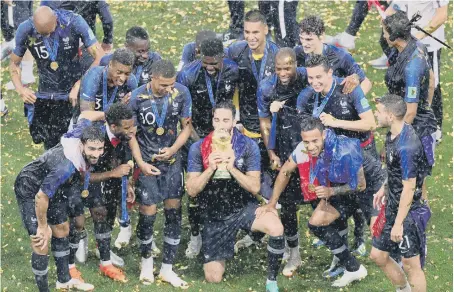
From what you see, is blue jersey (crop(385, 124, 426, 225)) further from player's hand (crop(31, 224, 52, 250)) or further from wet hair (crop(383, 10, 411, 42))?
player's hand (crop(31, 224, 52, 250))

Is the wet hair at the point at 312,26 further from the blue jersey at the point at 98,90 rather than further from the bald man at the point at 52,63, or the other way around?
the bald man at the point at 52,63

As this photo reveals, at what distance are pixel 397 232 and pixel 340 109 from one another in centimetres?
181

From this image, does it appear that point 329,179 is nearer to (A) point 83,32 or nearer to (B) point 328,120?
(B) point 328,120

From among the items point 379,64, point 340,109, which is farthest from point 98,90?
point 379,64

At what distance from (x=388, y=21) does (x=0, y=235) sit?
18.1 feet

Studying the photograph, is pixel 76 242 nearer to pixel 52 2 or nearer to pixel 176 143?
pixel 176 143

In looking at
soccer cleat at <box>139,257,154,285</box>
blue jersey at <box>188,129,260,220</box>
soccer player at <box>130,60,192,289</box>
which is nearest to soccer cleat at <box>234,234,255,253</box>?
blue jersey at <box>188,129,260,220</box>

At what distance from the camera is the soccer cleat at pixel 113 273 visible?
39.1ft

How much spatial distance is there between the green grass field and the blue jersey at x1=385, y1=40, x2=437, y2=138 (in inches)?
60.1

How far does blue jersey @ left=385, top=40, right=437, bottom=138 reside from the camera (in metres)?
12.3

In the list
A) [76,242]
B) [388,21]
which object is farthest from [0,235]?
[388,21]

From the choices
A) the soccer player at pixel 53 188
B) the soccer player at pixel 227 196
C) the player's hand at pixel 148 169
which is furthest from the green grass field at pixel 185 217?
the player's hand at pixel 148 169

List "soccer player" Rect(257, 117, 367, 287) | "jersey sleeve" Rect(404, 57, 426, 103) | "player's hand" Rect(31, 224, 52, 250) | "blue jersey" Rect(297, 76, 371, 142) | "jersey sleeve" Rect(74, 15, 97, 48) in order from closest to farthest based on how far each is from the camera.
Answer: "player's hand" Rect(31, 224, 52, 250) → "soccer player" Rect(257, 117, 367, 287) → "blue jersey" Rect(297, 76, 371, 142) → "jersey sleeve" Rect(404, 57, 426, 103) → "jersey sleeve" Rect(74, 15, 97, 48)

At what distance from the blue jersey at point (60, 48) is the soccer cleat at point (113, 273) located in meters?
2.84
